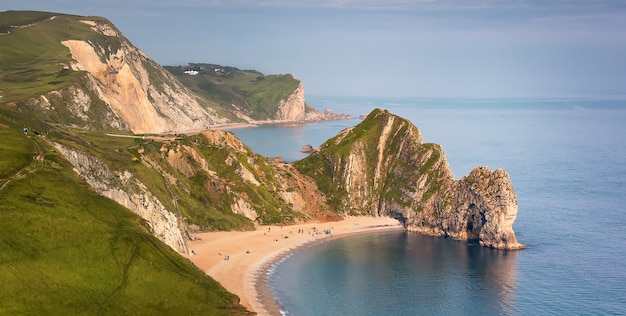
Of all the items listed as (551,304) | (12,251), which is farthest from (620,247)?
(12,251)

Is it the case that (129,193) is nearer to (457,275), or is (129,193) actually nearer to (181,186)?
(181,186)

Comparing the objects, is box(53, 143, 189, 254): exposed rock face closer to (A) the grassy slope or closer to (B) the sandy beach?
(B) the sandy beach

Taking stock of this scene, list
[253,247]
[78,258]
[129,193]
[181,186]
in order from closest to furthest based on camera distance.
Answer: [78,258] → [129,193] → [253,247] → [181,186]

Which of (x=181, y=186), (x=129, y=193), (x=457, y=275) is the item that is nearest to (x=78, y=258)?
(x=129, y=193)

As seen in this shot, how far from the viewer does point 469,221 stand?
18088 cm

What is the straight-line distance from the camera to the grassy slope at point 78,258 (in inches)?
3612

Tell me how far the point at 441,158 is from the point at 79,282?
411 ft

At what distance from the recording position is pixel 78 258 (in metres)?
99.1

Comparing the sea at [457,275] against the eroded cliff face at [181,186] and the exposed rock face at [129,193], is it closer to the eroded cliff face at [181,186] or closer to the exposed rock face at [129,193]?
the exposed rock face at [129,193]

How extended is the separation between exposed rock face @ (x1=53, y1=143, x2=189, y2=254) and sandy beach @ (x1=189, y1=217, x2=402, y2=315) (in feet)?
25.3

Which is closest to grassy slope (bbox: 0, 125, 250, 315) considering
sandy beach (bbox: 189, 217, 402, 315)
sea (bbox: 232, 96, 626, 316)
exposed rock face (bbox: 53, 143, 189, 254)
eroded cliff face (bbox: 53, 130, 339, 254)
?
exposed rock face (bbox: 53, 143, 189, 254)

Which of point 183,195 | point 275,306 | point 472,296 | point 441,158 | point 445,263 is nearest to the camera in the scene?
point 275,306

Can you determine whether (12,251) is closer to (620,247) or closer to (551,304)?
(551,304)

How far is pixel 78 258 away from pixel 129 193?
38.9 meters
